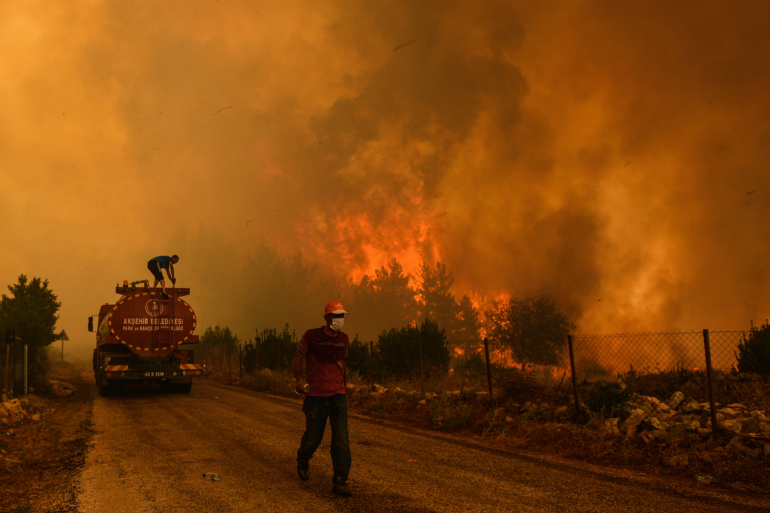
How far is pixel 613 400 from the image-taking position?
8.80m

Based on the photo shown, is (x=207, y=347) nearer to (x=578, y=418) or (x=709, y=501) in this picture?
(x=578, y=418)

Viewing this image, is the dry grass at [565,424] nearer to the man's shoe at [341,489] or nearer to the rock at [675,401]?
the rock at [675,401]

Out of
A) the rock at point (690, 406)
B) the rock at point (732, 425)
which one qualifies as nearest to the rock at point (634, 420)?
the rock at point (690, 406)

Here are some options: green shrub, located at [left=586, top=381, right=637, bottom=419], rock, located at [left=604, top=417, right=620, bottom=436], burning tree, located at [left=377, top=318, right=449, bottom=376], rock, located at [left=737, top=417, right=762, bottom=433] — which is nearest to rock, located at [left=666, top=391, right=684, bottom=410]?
green shrub, located at [left=586, top=381, right=637, bottom=419]

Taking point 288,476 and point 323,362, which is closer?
point 323,362

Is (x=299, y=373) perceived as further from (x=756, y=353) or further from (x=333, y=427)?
(x=756, y=353)

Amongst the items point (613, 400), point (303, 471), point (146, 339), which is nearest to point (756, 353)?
point (613, 400)

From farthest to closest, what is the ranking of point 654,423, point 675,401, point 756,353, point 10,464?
point 756,353, point 675,401, point 654,423, point 10,464

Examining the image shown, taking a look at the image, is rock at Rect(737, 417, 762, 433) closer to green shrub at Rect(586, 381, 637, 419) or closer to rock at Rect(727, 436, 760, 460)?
rock at Rect(727, 436, 760, 460)

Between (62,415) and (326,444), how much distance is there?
8234mm

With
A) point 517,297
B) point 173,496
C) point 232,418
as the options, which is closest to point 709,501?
point 173,496

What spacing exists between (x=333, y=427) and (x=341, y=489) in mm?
639

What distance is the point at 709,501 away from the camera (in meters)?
5.38

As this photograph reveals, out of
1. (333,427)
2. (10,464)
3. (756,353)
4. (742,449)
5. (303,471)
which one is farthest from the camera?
(756,353)
